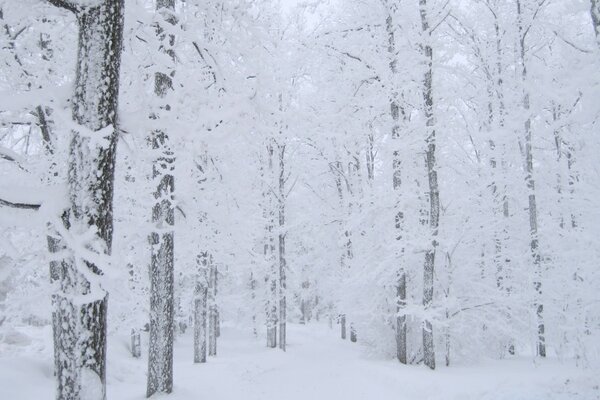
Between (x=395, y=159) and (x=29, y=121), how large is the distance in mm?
9758

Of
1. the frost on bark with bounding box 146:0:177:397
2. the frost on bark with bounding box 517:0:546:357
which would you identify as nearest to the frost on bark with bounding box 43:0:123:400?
the frost on bark with bounding box 146:0:177:397

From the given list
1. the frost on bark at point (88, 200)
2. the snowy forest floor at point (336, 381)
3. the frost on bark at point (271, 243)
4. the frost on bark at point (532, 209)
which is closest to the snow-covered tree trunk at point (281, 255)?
the frost on bark at point (271, 243)

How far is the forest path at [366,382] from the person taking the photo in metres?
7.78

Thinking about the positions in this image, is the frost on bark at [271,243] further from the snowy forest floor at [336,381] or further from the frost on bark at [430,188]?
the frost on bark at [430,188]

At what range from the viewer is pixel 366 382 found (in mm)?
10336

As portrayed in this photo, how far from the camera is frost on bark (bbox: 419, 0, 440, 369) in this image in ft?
37.5

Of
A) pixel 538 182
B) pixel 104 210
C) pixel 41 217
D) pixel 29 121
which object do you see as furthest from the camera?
pixel 538 182

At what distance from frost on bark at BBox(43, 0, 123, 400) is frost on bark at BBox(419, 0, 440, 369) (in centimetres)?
935

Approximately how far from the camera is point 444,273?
12.9 metres

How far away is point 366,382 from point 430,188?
5641 mm

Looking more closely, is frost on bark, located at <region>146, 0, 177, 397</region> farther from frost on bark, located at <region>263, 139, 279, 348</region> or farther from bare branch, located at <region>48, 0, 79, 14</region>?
frost on bark, located at <region>263, 139, 279, 348</region>

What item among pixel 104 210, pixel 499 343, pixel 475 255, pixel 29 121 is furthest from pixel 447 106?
pixel 104 210

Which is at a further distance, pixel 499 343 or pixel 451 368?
pixel 499 343

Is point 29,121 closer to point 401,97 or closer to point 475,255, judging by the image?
point 401,97
